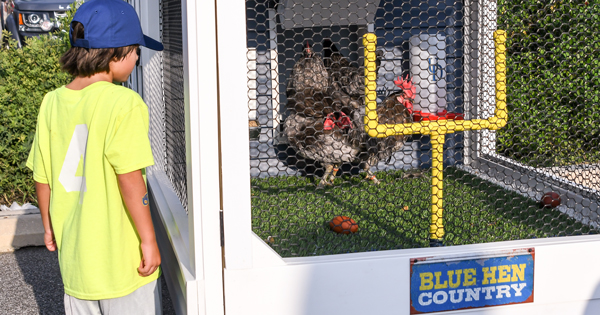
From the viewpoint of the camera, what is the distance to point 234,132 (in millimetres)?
1604

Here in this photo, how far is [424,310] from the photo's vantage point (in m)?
1.82

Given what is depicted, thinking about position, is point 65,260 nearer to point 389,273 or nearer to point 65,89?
point 65,89

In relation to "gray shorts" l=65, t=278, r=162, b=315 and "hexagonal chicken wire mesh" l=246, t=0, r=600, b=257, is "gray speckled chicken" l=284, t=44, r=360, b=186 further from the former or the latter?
"gray shorts" l=65, t=278, r=162, b=315

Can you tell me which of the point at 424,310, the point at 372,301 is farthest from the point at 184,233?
the point at 424,310

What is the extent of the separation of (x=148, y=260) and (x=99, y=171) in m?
0.32

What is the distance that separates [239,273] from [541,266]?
1.05 meters

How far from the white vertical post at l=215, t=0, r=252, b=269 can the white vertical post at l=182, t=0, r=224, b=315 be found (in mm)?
29

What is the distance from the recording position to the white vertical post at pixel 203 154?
1570mm

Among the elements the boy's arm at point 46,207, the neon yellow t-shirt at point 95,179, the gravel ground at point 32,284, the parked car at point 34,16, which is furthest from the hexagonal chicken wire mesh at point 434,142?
the parked car at point 34,16

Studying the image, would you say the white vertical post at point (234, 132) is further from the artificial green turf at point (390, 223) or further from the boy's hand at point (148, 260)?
the artificial green turf at point (390, 223)

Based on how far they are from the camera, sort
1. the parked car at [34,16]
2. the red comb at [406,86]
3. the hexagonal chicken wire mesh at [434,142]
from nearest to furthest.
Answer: the hexagonal chicken wire mesh at [434,142] → the red comb at [406,86] → the parked car at [34,16]

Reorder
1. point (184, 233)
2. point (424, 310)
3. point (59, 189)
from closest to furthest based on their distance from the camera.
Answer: point (59, 189), point (424, 310), point (184, 233)

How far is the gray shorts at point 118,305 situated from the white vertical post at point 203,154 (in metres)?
0.20

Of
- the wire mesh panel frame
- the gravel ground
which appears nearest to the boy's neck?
the wire mesh panel frame
